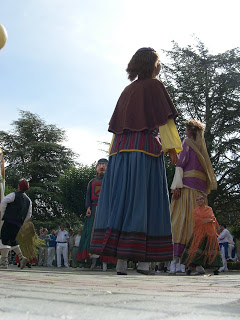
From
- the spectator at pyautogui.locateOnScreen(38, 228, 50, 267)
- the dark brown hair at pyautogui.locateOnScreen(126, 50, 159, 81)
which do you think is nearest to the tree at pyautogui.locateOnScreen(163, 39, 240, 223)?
the spectator at pyautogui.locateOnScreen(38, 228, 50, 267)

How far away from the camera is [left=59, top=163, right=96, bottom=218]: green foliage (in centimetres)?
3680

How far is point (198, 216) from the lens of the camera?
792 centimetres

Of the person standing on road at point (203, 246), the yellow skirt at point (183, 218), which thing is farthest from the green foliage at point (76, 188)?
the person standing on road at point (203, 246)

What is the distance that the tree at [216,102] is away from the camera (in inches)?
1107

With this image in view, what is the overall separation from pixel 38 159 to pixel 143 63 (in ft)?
165

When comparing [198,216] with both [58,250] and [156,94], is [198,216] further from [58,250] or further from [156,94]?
[58,250]

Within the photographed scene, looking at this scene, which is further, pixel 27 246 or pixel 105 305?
pixel 27 246

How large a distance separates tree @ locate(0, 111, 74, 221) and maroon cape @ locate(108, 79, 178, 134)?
4535 cm

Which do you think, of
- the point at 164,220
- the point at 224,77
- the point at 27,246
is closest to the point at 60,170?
the point at 224,77

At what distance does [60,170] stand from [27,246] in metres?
42.8

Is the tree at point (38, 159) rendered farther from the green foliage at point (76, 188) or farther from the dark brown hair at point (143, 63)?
the dark brown hair at point (143, 63)

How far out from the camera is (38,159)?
5466 cm

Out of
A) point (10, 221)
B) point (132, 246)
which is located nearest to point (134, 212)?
point (132, 246)

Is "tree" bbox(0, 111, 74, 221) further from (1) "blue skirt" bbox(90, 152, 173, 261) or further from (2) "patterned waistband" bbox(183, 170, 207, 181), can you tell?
(1) "blue skirt" bbox(90, 152, 173, 261)
